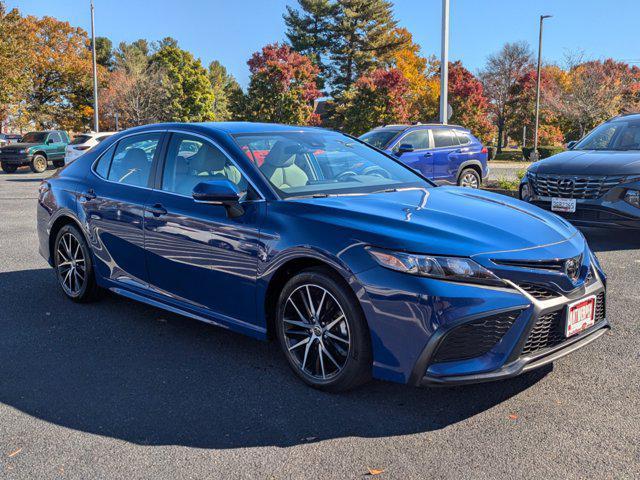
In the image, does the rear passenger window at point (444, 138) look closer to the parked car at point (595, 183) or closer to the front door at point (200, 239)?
the parked car at point (595, 183)

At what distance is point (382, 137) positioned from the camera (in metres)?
13.6

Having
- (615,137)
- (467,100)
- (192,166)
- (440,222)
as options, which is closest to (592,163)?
(615,137)

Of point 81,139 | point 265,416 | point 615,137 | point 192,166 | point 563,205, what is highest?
point 81,139

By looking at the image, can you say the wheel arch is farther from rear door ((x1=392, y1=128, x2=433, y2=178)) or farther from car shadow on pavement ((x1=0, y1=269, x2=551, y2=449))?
rear door ((x1=392, y1=128, x2=433, y2=178))

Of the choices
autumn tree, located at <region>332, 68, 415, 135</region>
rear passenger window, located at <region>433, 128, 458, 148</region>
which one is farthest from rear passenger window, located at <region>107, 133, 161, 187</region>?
autumn tree, located at <region>332, 68, 415, 135</region>

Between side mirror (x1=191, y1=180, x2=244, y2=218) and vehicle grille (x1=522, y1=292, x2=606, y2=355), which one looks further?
side mirror (x1=191, y1=180, x2=244, y2=218)

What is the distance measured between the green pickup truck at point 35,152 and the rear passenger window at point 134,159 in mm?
23421

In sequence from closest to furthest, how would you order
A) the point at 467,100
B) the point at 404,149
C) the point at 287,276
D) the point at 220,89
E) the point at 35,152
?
the point at 287,276
the point at 404,149
the point at 35,152
the point at 467,100
the point at 220,89

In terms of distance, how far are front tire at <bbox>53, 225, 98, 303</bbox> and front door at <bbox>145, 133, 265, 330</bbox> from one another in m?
1.06

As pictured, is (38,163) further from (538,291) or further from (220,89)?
(220,89)

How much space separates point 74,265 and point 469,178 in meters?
10.5

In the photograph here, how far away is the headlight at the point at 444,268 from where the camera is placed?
311 centimetres

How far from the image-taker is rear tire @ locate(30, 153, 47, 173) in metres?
26.2

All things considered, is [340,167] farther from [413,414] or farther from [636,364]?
[636,364]
